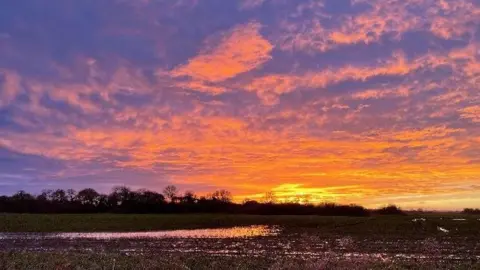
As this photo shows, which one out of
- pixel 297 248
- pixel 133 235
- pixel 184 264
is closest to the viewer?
pixel 184 264

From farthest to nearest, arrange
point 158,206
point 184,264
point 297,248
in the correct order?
point 158,206 < point 297,248 < point 184,264

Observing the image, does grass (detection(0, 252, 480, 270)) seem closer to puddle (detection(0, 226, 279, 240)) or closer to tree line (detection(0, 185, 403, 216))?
puddle (detection(0, 226, 279, 240))

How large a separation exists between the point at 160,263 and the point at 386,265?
957cm

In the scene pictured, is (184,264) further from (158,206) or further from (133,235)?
Answer: (158,206)

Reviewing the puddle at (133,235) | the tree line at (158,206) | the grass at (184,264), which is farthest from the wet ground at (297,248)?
the tree line at (158,206)

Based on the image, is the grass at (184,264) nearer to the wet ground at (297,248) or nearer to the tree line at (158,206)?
the wet ground at (297,248)

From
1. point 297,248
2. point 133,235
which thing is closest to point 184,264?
point 297,248

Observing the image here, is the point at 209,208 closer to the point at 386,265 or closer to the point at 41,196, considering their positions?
the point at 41,196

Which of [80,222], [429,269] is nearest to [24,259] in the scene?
[429,269]

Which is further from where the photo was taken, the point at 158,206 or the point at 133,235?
the point at 158,206

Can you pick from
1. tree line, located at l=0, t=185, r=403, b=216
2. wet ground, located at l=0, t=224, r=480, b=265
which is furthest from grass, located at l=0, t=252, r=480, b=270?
tree line, located at l=0, t=185, r=403, b=216

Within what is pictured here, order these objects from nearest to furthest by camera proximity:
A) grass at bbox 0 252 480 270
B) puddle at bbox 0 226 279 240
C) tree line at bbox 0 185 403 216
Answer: grass at bbox 0 252 480 270
puddle at bbox 0 226 279 240
tree line at bbox 0 185 403 216

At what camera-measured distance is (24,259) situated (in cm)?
2328

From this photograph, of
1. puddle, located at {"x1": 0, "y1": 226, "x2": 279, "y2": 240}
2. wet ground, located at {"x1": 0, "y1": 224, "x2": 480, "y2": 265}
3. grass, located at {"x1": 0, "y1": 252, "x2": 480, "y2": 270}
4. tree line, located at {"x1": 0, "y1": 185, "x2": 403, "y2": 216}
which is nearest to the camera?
grass, located at {"x1": 0, "y1": 252, "x2": 480, "y2": 270}
